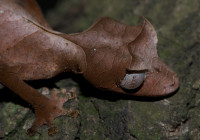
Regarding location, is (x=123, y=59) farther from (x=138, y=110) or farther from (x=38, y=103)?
(x=38, y=103)

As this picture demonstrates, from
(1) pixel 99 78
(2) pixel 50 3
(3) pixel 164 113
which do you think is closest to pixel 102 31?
(1) pixel 99 78

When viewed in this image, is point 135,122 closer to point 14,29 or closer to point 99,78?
point 99,78

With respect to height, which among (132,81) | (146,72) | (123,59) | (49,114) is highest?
(123,59)

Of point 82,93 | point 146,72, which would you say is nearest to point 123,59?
point 146,72

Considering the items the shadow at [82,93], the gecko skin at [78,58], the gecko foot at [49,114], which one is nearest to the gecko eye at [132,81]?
the gecko skin at [78,58]

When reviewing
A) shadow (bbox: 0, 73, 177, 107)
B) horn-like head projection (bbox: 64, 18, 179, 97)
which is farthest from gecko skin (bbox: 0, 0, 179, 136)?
shadow (bbox: 0, 73, 177, 107)

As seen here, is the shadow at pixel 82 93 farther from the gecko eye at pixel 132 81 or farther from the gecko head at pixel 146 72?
the gecko eye at pixel 132 81

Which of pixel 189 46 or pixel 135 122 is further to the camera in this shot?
pixel 189 46
